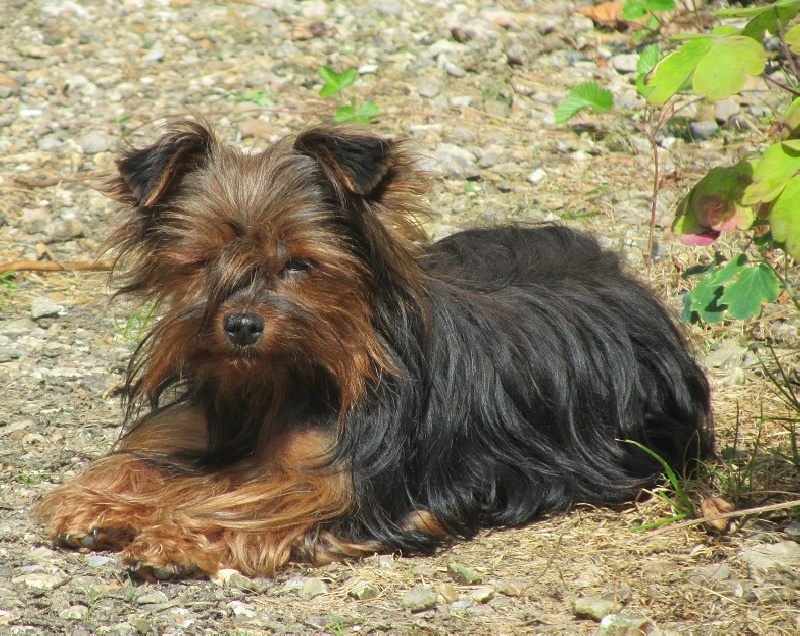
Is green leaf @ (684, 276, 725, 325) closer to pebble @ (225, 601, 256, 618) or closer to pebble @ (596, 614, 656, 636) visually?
pebble @ (596, 614, 656, 636)

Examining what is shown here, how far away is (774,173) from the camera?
2662 mm

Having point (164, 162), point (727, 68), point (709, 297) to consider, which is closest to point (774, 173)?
point (727, 68)

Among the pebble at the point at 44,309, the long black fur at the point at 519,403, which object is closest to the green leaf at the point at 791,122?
the long black fur at the point at 519,403

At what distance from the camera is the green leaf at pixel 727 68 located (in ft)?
8.66

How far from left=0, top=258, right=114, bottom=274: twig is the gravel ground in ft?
0.17

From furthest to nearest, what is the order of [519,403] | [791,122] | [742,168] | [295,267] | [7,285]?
[7,285], [519,403], [295,267], [742,168], [791,122]

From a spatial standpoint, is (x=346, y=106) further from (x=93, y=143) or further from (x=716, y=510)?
(x=716, y=510)

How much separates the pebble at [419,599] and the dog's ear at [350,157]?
1.42 meters

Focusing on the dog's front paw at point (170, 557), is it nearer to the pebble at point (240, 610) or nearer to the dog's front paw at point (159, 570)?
the dog's front paw at point (159, 570)

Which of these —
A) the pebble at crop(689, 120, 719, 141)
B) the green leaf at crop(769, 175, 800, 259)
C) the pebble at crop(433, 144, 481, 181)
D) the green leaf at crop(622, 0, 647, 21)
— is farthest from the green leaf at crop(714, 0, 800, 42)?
the pebble at crop(689, 120, 719, 141)

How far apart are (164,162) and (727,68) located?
214 centimetres

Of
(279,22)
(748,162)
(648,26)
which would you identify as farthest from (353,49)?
(748,162)

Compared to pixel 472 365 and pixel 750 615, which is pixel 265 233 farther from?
pixel 750 615

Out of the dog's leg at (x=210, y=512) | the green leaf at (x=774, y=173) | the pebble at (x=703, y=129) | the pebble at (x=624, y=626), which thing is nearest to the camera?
the green leaf at (x=774, y=173)
